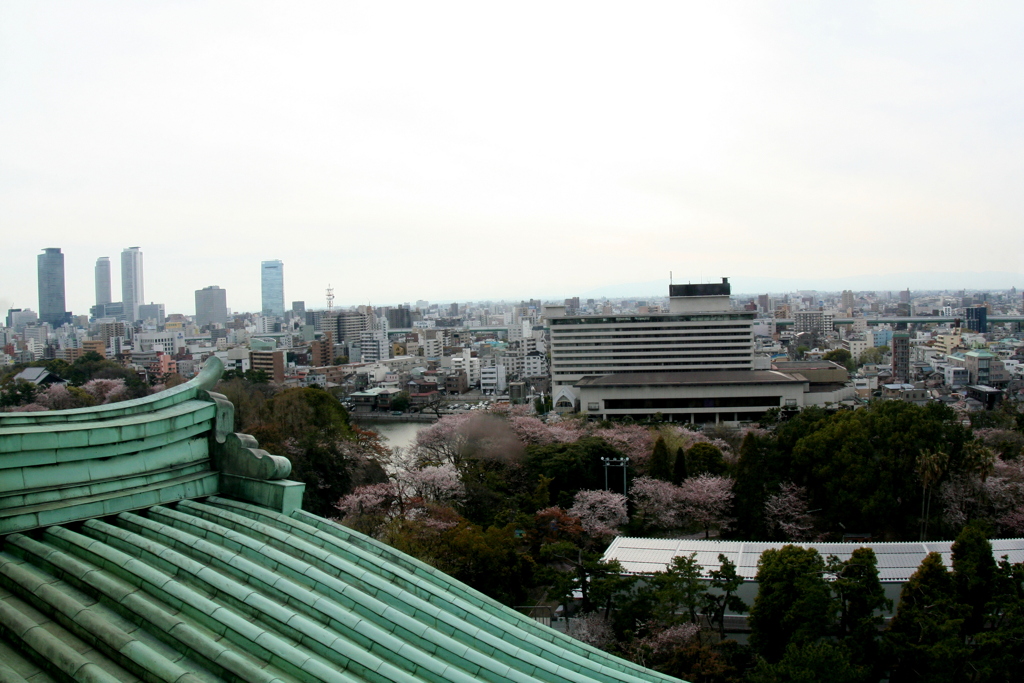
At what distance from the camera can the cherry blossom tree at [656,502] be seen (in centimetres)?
1753

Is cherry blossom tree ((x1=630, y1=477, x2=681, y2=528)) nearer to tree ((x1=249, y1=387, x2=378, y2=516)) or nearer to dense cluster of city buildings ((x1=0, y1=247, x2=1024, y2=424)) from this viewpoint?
tree ((x1=249, y1=387, x2=378, y2=516))

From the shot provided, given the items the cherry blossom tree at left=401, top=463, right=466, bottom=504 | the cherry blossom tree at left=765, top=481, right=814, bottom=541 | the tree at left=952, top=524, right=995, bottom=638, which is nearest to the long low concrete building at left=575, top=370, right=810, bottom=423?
the cherry blossom tree at left=401, top=463, right=466, bottom=504

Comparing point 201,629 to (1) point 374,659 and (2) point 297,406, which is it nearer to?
(1) point 374,659

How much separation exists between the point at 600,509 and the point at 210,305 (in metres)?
136

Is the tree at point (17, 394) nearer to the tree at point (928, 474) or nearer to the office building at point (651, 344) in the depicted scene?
the office building at point (651, 344)

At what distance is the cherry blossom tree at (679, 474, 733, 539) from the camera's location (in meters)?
17.2

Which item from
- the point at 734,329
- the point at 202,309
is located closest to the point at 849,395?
the point at 734,329

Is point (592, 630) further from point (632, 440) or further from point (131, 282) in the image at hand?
point (131, 282)

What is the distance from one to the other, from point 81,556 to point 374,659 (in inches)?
62.1

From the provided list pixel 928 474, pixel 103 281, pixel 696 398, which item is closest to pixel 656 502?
pixel 928 474

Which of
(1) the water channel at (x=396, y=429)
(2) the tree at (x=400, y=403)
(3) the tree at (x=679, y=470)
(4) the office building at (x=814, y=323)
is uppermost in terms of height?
(4) the office building at (x=814, y=323)

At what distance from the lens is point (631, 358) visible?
3991 cm

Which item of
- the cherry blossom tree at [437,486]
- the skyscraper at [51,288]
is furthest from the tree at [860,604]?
the skyscraper at [51,288]

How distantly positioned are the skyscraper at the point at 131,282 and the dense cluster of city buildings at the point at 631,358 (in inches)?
557
